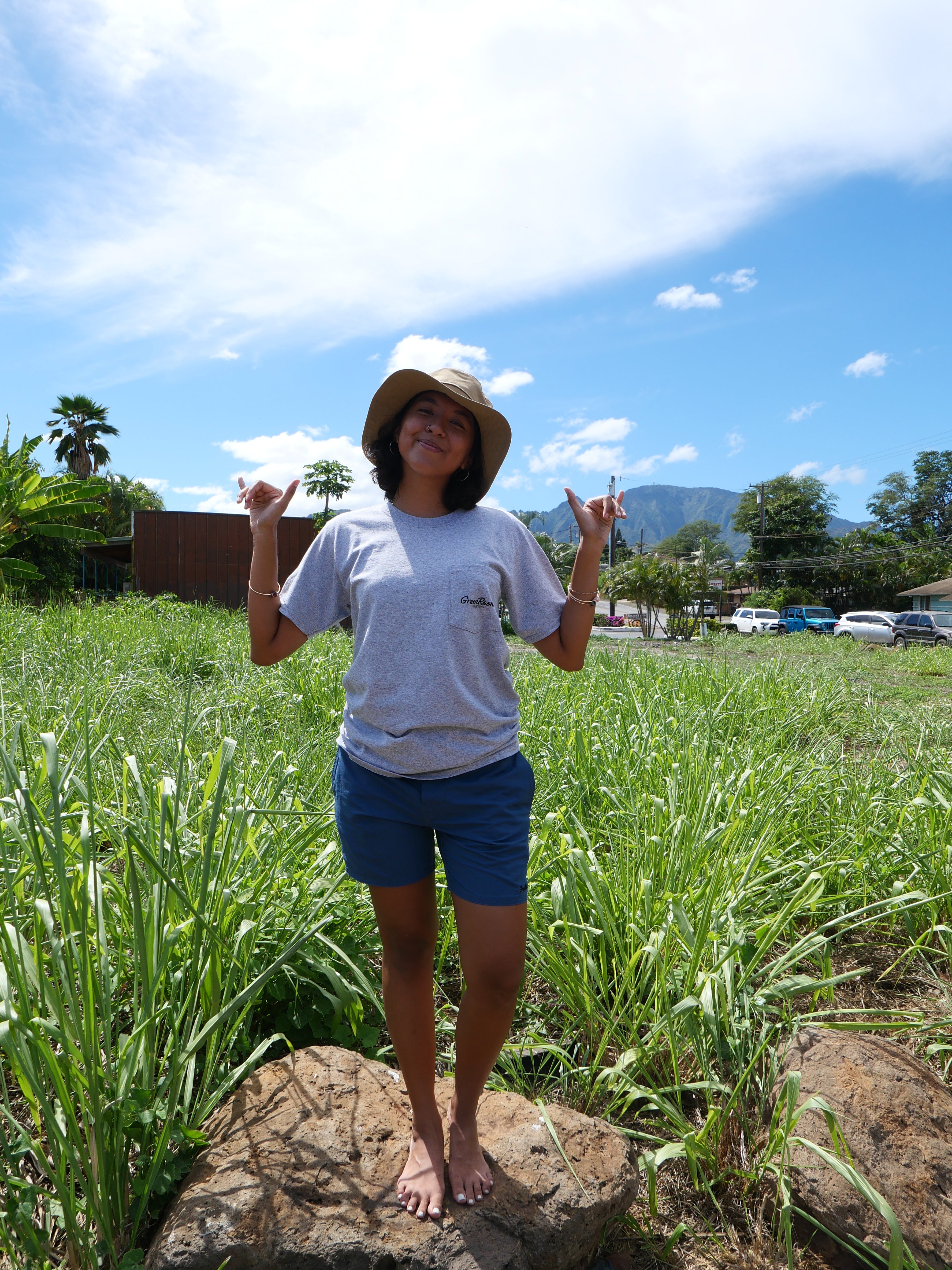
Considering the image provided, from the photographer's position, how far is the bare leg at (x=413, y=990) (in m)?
1.53

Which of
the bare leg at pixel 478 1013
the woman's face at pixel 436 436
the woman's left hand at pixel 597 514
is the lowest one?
the bare leg at pixel 478 1013

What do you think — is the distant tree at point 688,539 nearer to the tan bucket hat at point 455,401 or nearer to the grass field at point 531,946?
the grass field at point 531,946

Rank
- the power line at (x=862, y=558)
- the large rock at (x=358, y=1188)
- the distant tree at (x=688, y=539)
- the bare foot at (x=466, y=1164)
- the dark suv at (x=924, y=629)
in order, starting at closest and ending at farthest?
the large rock at (x=358, y=1188) → the bare foot at (x=466, y=1164) → the dark suv at (x=924, y=629) → the power line at (x=862, y=558) → the distant tree at (x=688, y=539)

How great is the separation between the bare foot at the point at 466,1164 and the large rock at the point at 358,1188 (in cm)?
2

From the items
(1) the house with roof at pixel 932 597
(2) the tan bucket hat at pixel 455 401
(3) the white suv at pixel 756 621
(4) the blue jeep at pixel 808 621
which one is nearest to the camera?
(2) the tan bucket hat at pixel 455 401

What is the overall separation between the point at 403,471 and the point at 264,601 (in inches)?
17.1

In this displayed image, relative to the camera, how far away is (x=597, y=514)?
1.80 meters

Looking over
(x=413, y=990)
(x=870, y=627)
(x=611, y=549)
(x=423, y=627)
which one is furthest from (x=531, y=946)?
(x=611, y=549)

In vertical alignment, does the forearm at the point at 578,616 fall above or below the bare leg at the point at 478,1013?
above

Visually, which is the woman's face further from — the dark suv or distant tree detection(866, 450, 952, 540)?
distant tree detection(866, 450, 952, 540)

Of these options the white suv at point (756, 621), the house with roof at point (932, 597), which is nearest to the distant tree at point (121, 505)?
the white suv at point (756, 621)

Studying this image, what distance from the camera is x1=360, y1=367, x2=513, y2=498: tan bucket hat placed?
5.46ft

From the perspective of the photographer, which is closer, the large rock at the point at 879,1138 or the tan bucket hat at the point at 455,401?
the large rock at the point at 879,1138

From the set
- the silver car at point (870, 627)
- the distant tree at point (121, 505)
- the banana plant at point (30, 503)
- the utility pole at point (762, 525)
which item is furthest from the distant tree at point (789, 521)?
the banana plant at point (30, 503)
